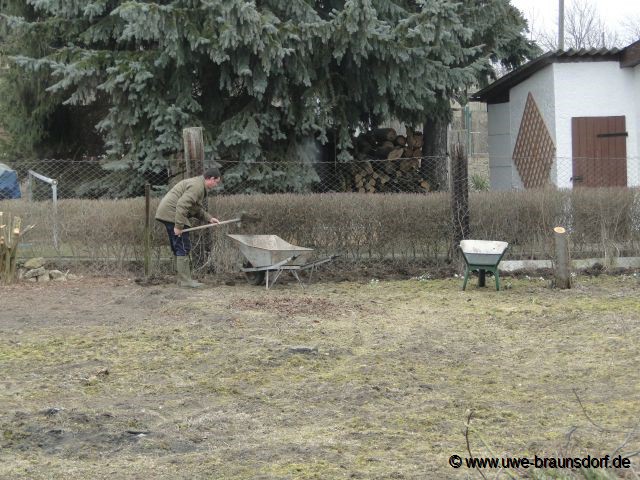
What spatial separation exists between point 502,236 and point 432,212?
1123 mm

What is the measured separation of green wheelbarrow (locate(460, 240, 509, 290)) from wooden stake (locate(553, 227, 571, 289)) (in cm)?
66

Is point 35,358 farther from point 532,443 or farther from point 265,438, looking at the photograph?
point 532,443

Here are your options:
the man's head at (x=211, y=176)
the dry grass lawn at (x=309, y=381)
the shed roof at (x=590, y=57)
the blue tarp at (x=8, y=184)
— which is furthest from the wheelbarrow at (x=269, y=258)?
the shed roof at (x=590, y=57)

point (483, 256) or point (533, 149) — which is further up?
point (533, 149)

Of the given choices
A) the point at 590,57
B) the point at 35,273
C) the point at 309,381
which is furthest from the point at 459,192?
the point at 309,381

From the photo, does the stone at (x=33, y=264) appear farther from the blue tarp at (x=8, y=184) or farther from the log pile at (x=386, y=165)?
the log pile at (x=386, y=165)

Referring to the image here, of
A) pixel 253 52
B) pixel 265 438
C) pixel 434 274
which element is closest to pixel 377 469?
pixel 265 438

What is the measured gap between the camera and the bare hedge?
13.4 metres

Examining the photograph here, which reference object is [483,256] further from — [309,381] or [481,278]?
[309,381]

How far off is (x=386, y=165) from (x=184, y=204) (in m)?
6.62

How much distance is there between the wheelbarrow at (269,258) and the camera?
12.3 metres

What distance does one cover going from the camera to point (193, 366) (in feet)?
26.0

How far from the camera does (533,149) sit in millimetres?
17750

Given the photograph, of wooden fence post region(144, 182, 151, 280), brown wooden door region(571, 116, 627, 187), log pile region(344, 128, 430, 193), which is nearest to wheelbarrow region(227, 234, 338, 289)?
wooden fence post region(144, 182, 151, 280)
